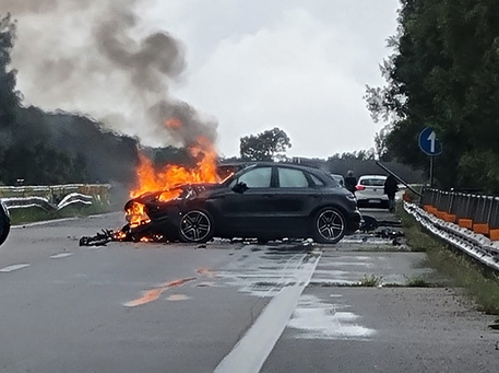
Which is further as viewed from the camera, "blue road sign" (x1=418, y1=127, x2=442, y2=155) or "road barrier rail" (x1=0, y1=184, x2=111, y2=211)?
"road barrier rail" (x1=0, y1=184, x2=111, y2=211)

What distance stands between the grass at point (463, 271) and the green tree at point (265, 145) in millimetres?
29067

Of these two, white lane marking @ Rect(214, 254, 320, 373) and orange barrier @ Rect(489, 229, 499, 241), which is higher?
orange barrier @ Rect(489, 229, 499, 241)

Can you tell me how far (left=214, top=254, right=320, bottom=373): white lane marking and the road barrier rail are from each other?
64.7 ft

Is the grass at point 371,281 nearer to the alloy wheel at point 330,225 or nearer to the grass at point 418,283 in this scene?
the grass at point 418,283

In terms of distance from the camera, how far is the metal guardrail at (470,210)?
17.5 meters

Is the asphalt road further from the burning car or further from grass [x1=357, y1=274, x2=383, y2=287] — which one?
the burning car

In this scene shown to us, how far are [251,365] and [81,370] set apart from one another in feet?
4.09

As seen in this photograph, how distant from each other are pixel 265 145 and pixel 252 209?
3996 cm

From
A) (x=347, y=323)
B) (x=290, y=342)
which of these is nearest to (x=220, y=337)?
(x=290, y=342)

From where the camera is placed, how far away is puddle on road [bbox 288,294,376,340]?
10945 millimetres

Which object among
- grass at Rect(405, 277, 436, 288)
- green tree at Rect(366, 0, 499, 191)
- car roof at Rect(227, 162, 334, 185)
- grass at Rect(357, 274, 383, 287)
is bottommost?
grass at Rect(357, 274, 383, 287)

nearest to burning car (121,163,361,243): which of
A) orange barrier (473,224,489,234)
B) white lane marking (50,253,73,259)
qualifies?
white lane marking (50,253,73,259)

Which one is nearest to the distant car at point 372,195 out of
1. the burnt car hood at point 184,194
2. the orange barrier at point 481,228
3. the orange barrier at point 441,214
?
the orange barrier at point 441,214

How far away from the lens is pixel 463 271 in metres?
16.7
